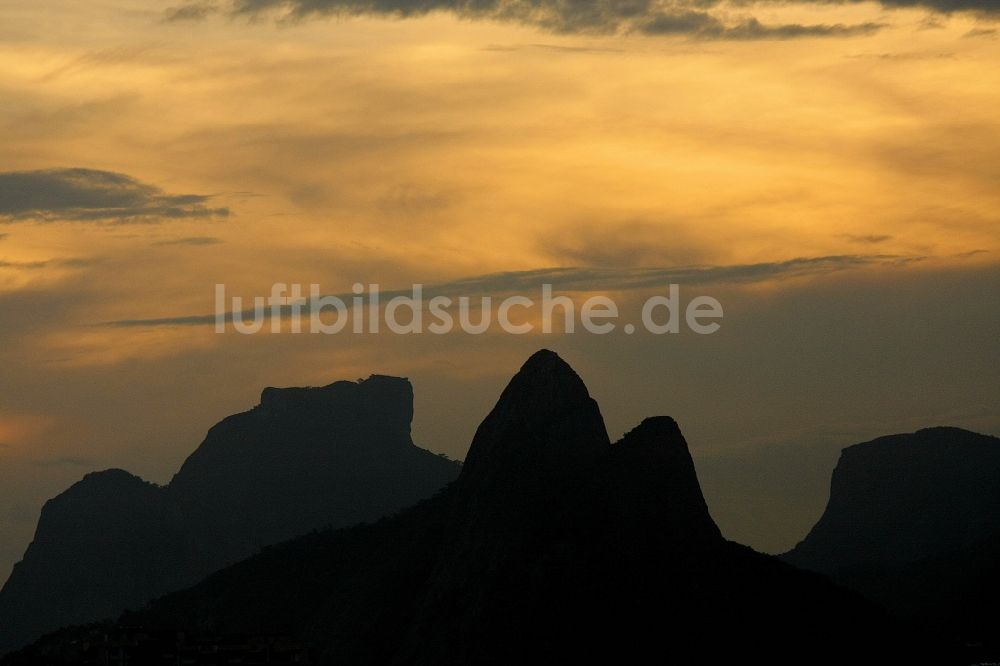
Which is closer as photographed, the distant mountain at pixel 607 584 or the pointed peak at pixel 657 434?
Result: the distant mountain at pixel 607 584

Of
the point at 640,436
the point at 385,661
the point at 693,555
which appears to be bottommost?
the point at 385,661

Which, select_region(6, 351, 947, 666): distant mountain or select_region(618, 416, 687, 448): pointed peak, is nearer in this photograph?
select_region(6, 351, 947, 666): distant mountain

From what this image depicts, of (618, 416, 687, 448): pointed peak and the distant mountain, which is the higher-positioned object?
(618, 416, 687, 448): pointed peak

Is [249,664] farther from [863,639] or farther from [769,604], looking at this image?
[863,639]

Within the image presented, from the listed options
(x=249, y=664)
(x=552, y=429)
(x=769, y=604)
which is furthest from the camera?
(x=552, y=429)

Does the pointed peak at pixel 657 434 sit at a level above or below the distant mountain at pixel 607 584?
above

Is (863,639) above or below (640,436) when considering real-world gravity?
below

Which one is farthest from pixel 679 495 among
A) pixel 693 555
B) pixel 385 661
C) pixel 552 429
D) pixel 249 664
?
pixel 249 664

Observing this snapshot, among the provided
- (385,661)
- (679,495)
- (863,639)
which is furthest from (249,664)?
(863,639)

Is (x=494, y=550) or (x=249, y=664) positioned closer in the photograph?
(x=249, y=664)

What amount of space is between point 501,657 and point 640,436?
32.1 m

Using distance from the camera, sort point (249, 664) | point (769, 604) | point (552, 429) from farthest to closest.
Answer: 1. point (552, 429)
2. point (769, 604)
3. point (249, 664)

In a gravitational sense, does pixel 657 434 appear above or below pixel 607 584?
above

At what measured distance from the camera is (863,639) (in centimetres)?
18788
